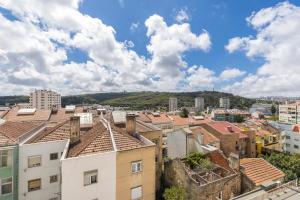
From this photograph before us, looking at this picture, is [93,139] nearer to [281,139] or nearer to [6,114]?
[6,114]

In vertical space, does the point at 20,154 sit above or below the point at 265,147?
above

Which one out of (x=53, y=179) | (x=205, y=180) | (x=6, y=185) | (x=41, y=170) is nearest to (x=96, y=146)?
(x=41, y=170)

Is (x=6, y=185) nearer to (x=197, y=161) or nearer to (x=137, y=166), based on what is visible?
(x=137, y=166)

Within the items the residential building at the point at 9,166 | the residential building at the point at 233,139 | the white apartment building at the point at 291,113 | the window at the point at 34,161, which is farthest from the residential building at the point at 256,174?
the white apartment building at the point at 291,113

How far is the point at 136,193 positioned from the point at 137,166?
2495mm

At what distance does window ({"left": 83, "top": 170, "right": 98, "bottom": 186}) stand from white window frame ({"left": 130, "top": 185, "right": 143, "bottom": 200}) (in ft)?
12.2

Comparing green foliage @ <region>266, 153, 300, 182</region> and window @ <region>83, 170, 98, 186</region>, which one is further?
green foliage @ <region>266, 153, 300, 182</region>

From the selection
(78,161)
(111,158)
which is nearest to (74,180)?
(78,161)

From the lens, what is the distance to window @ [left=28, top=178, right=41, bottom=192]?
2316cm

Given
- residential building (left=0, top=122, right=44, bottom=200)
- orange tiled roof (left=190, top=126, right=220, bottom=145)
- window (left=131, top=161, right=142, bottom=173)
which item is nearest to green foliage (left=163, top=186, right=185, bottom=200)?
window (left=131, top=161, right=142, bottom=173)

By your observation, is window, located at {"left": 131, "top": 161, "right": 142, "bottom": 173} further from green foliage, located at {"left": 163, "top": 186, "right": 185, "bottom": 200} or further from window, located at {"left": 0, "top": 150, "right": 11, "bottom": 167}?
window, located at {"left": 0, "top": 150, "right": 11, "bottom": 167}

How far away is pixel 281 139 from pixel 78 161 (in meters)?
63.1

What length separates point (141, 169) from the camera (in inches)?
857

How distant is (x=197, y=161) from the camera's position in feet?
108
